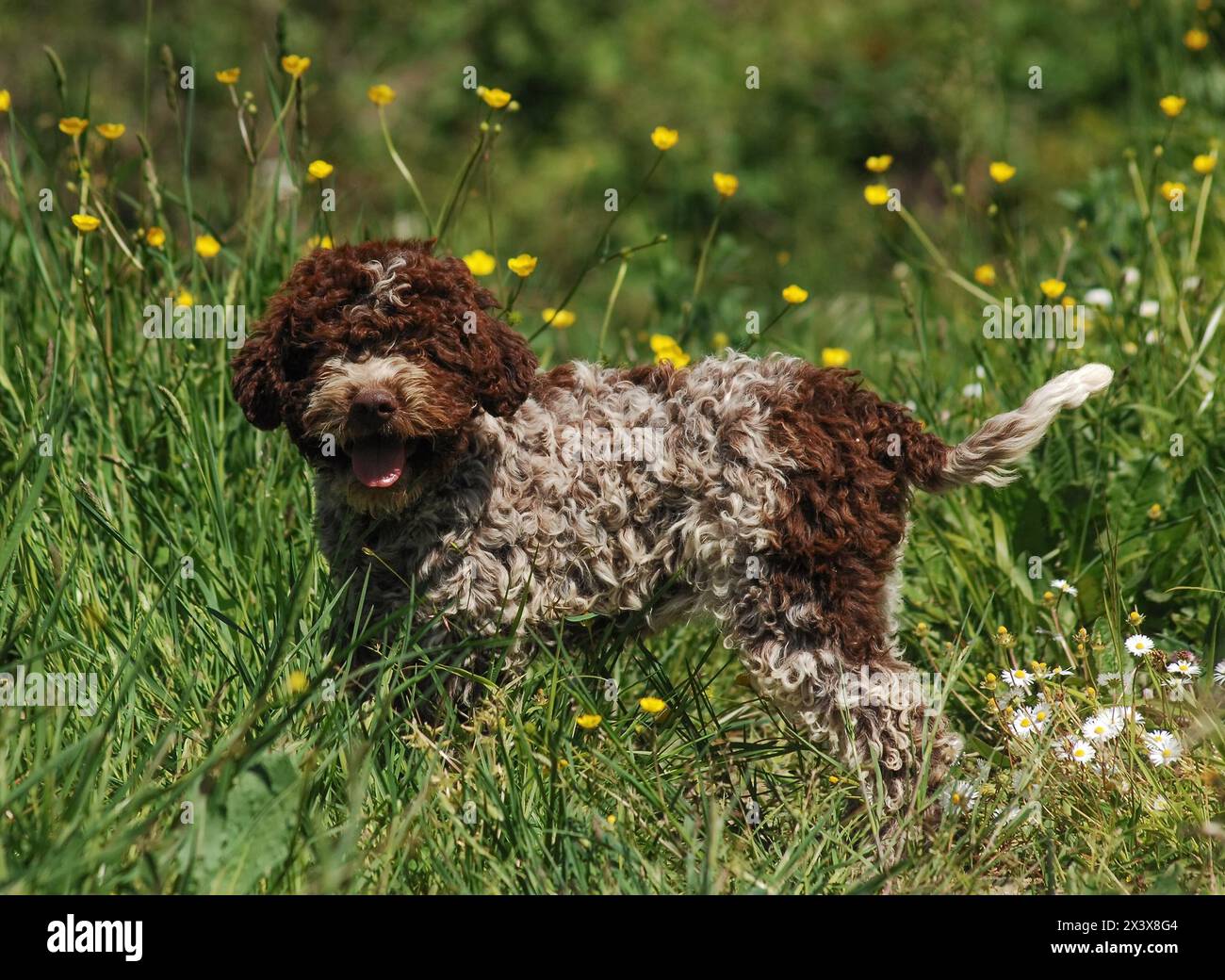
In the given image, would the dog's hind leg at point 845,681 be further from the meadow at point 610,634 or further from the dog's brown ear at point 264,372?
the dog's brown ear at point 264,372

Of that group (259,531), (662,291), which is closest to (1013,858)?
(259,531)

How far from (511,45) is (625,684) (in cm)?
752

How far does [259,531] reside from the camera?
419cm

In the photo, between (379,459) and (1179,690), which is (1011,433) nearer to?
(1179,690)

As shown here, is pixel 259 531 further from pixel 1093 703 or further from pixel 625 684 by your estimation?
pixel 1093 703

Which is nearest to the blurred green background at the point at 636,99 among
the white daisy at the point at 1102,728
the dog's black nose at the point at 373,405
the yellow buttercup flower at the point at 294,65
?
the yellow buttercup flower at the point at 294,65

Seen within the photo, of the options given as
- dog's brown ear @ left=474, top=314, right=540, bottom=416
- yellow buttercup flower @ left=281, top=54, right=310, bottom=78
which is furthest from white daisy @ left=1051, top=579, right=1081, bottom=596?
yellow buttercup flower @ left=281, top=54, right=310, bottom=78

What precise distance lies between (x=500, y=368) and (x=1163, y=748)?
6.32 feet

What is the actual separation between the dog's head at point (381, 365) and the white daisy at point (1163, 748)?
6.00ft

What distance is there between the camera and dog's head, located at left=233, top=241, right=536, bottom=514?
333cm

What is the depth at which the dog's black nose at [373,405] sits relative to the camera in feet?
10.6

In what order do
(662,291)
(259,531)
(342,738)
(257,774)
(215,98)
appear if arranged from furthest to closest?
(215,98) < (662,291) < (259,531) < (342,738) < (257,774)

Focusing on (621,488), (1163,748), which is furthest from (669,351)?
(1163,748)

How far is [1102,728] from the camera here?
3.68 meters
